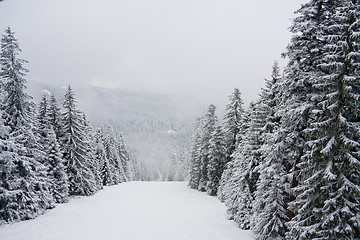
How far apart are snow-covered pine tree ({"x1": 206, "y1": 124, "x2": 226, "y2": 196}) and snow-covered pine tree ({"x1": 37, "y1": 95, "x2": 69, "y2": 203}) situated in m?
20.7

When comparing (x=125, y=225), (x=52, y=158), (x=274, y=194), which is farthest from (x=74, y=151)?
(x=274, y=194)

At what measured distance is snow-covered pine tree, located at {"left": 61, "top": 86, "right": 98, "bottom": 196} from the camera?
86.5 ft

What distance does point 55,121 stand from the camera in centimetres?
2633

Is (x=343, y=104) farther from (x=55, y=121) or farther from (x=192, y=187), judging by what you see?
(x=192, y=187)

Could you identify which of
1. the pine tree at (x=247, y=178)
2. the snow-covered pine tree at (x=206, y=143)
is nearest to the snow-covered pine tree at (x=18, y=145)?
the pine tree at (x=247, y=178)

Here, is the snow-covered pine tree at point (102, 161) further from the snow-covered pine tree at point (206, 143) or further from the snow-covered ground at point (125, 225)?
the snow-covered ground at point (125, 225)

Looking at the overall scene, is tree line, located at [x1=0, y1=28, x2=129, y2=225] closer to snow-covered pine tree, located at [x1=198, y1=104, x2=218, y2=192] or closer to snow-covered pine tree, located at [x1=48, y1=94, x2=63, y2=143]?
snow-covered pine tree, located at [x1=48, y1=94, x2=63, y2=143]

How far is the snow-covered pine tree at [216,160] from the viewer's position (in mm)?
31734

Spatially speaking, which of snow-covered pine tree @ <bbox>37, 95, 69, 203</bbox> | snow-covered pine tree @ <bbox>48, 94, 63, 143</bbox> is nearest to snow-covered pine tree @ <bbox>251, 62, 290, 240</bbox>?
snow-covered pine tree @ <bbox>37, 95, 69, 203</bbox>

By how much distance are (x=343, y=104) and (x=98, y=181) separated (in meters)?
34.3

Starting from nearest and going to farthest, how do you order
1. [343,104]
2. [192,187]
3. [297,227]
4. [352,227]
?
[352,227]
[343,104]
[297,227]
[192,187]

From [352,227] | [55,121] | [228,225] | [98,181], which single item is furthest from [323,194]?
[98,181]

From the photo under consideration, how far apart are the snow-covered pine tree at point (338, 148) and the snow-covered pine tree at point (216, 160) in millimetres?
22854

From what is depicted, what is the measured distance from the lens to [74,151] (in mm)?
26688
